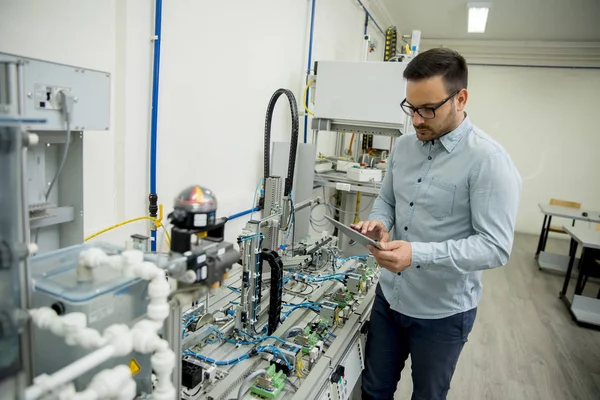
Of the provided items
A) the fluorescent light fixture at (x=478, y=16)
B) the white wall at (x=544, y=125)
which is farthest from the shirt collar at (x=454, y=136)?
the white wall at (x=544, y=125)

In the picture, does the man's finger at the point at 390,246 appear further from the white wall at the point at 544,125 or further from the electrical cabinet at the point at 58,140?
the white wall at the point at 544,125

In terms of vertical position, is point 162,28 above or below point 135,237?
above

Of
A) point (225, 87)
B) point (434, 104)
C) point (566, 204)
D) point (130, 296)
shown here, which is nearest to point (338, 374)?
point (130, 296)

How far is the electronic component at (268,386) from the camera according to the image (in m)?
1.12

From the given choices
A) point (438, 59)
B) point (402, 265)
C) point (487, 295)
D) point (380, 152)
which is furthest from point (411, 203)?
point (380, 152)

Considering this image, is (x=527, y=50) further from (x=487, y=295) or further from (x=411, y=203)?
(x=411, y=203)

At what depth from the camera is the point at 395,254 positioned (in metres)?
1.20

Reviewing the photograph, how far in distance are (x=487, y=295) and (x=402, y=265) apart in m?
3.09

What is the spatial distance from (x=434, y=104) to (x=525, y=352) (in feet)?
7.99

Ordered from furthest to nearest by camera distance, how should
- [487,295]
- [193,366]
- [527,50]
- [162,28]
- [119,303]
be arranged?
1. [527,50]
2. [487,295]
3. [162,28]
4. [193,366]
5. [119,303]

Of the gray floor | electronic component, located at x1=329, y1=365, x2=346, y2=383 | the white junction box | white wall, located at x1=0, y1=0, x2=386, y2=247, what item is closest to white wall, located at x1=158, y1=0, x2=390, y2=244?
white wall, located at x1=0, y1=0, x2=386, y2=247

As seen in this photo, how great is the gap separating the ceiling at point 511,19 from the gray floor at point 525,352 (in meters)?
3.03

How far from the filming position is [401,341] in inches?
59.8

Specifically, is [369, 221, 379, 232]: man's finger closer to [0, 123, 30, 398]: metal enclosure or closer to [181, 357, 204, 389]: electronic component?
[181, 357, 204, 389]: electronic component
